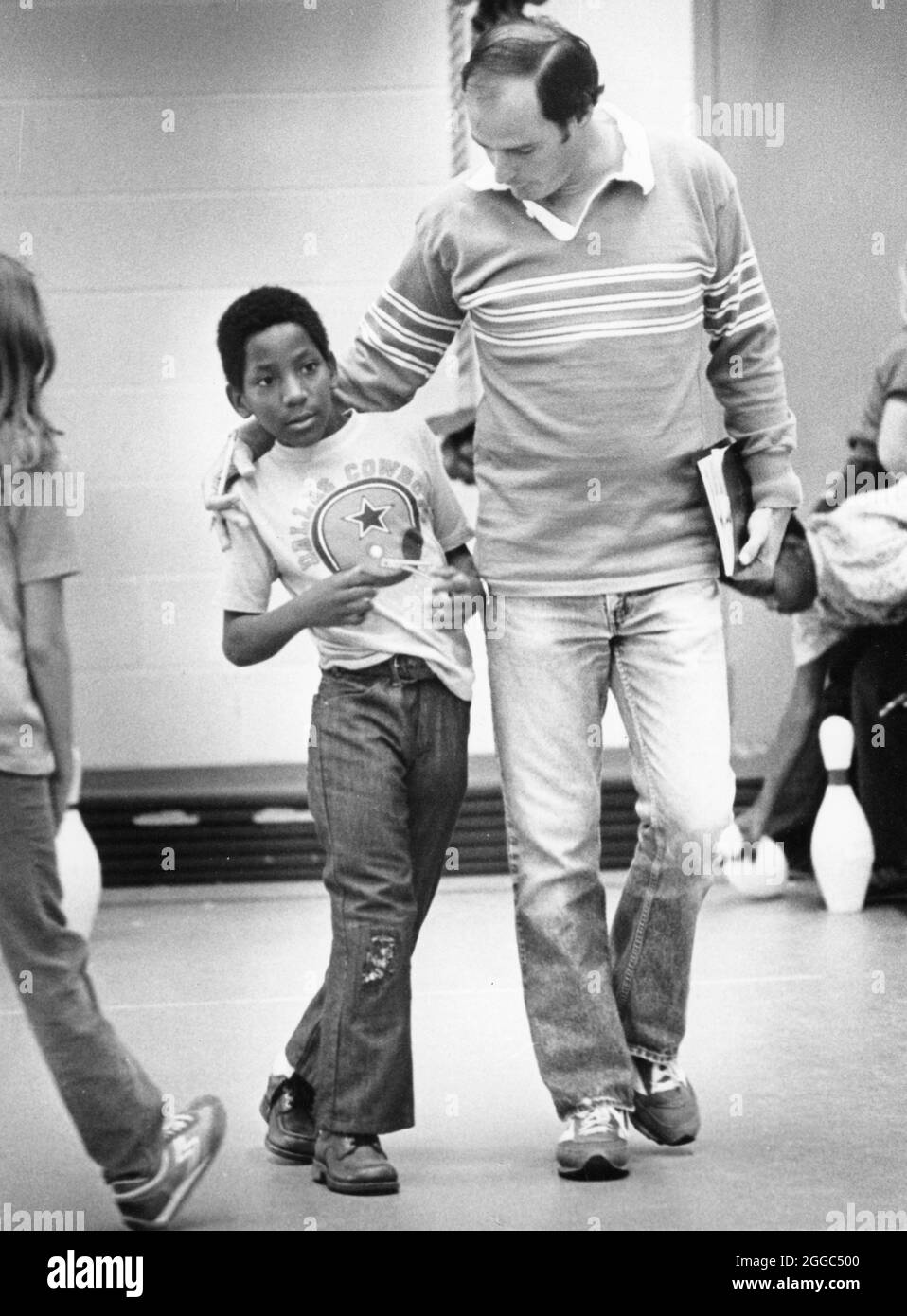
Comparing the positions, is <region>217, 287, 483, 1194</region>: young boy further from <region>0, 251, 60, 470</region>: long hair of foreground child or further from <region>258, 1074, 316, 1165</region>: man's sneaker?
<region>0, 251, 60, 470</region>: long hair of foreground child

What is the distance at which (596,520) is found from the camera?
233 cm

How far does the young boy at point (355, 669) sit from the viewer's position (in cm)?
228

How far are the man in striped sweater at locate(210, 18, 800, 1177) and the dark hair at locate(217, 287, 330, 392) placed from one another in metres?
0.09

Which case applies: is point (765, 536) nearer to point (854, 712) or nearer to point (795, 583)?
point (795, 583)

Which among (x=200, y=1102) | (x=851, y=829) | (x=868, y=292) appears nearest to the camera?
(x=200, y=1102)

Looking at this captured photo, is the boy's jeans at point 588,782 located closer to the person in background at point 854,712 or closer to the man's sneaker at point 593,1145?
the man's sneaker at point 593,1145

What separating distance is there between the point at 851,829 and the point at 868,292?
950 mm

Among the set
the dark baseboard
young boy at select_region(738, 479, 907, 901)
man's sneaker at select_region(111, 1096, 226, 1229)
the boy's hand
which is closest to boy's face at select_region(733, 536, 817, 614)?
young boy at select_region(738, 479, 907, 901)

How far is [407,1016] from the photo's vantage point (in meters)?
2.32
